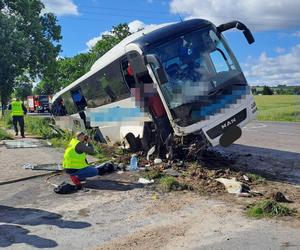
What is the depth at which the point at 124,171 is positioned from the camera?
1070 cm

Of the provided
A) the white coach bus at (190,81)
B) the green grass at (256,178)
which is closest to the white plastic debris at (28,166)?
the white coach bus at (190,81)

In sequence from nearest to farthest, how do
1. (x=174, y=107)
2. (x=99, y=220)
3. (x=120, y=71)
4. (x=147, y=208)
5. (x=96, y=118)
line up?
(x=99, y=220)
(x=147, y=208)
(x=174, y=107)
(x=120, y=71)
(x=96, y=118)

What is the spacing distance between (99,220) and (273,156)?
692 centimetres

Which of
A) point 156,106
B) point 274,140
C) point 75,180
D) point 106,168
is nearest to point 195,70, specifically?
point 156,106

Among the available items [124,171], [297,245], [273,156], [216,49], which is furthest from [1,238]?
[273,156]

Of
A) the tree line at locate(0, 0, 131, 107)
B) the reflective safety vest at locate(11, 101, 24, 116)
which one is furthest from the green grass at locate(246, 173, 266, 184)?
the tree line at locate(0, 0, 131, 107)

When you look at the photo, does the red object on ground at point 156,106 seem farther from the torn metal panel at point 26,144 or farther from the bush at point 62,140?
the torn metal panel at point 26,144

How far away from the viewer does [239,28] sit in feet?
37.1

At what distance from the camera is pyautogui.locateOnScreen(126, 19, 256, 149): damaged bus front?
1029 cm

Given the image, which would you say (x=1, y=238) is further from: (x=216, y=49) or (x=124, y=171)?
(x=216, y=49)

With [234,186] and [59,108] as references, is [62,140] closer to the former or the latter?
[59,108]

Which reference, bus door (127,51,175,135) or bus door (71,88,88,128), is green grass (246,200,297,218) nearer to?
bus door (127,51,175,135)

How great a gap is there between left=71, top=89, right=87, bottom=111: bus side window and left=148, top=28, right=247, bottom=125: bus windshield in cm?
600

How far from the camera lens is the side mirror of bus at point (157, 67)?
9978 millimetres
